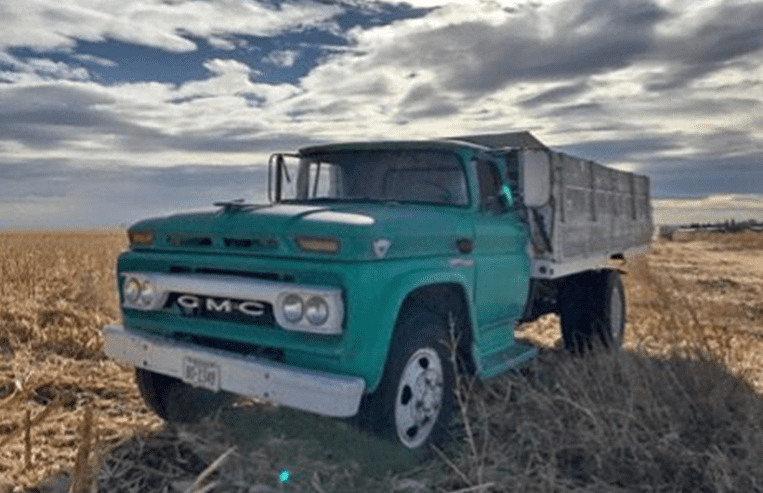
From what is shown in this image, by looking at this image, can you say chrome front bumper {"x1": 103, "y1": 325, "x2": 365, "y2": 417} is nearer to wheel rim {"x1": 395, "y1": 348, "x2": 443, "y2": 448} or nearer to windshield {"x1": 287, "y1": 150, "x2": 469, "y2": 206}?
wheel rim {"x1": 395, "y1": 348, "x2": 443, "y2": 448}

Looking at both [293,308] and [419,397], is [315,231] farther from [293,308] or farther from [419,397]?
[419,397]

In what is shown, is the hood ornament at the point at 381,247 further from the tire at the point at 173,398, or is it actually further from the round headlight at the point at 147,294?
the tire at the point at 173,398

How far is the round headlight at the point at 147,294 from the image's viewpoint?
4.33 m

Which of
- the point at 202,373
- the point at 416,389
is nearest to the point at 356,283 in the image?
the point at 416,389

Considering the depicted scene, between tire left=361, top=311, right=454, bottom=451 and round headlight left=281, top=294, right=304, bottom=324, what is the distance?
609 mm

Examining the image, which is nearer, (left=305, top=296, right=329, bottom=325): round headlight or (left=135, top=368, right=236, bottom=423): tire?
(left=305, top=296, right=329, bottom=325): round headlight

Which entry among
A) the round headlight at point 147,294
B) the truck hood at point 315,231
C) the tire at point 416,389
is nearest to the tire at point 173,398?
the round headlight at point 147,294

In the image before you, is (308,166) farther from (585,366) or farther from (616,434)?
(616,434)

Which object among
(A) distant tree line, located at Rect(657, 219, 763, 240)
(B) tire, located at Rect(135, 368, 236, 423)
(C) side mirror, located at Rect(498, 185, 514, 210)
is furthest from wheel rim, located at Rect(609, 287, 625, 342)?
(A) distant tree line, located at Rect(657, 219, 763, 240)

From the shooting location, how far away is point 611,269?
298 inches

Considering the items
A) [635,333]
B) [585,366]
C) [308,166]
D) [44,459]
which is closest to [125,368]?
[44,459]

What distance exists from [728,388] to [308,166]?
3.82 meters

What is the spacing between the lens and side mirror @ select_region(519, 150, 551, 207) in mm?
5227

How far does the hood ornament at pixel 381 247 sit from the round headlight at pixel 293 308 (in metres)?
0.51
